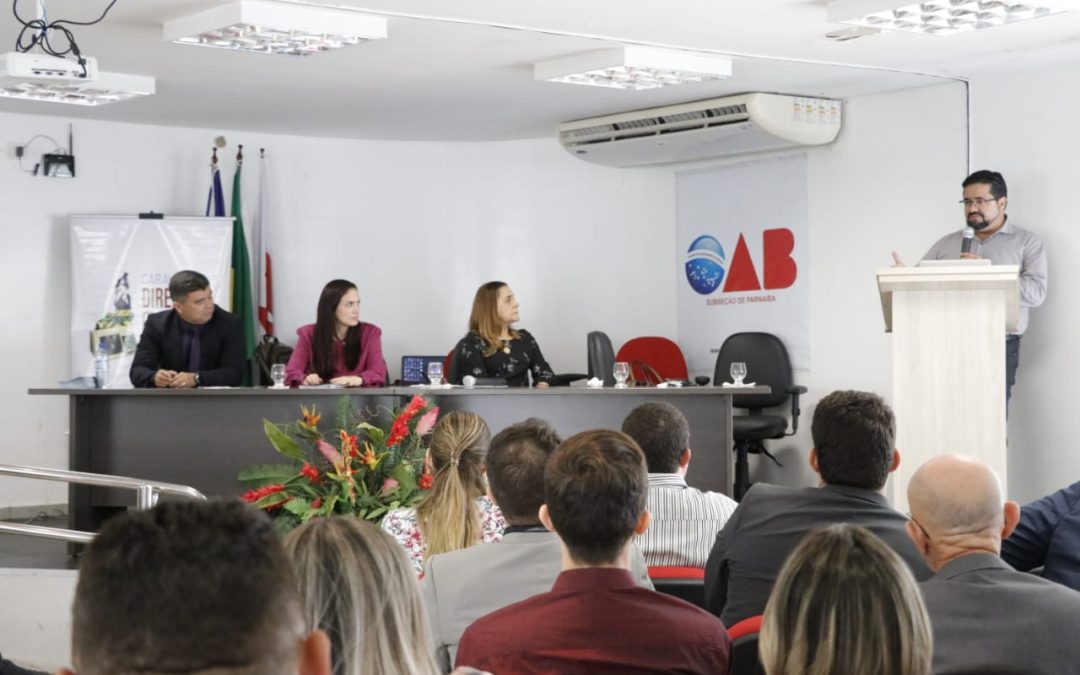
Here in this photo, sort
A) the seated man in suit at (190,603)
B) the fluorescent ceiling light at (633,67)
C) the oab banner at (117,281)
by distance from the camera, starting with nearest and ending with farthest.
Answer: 1. the seated man in suit at (190,603)
2. the fluorescent ceiling light at (633,67)
3. the oab banner at (117,281)

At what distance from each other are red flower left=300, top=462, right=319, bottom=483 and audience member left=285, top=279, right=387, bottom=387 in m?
2.32

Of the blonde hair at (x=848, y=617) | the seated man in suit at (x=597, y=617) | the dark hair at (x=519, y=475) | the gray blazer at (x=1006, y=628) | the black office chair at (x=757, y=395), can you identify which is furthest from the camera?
the black office chair at (x=757, y=395)

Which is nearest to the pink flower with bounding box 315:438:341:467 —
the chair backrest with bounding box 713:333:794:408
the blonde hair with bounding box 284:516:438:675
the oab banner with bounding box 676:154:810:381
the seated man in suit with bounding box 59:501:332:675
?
the blonde hair with bounding box 284:516:438:675

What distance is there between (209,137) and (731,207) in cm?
369

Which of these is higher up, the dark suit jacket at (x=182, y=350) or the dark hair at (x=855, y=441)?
the dark suit jacket at (x=182, y=350)

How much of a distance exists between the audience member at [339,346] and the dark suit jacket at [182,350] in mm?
305

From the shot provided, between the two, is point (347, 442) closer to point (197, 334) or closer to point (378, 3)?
point (378, 3)

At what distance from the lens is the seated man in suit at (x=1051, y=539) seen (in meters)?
2.73

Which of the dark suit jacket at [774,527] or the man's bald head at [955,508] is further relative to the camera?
the dark suit jacket at [774,527]

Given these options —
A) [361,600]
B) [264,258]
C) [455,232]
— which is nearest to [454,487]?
[361,600]

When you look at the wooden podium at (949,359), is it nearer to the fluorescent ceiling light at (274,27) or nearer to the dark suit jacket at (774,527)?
the dark suit jacket at (774,527)

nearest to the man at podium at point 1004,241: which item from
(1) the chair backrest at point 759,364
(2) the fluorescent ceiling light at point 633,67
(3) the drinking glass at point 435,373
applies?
(2) the fluorescent ceiling light at point 633,67

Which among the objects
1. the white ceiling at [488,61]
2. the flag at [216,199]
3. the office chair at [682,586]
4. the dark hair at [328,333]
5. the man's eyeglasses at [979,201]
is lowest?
the office chair at [682,586]

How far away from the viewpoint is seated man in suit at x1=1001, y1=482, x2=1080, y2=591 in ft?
8.97
